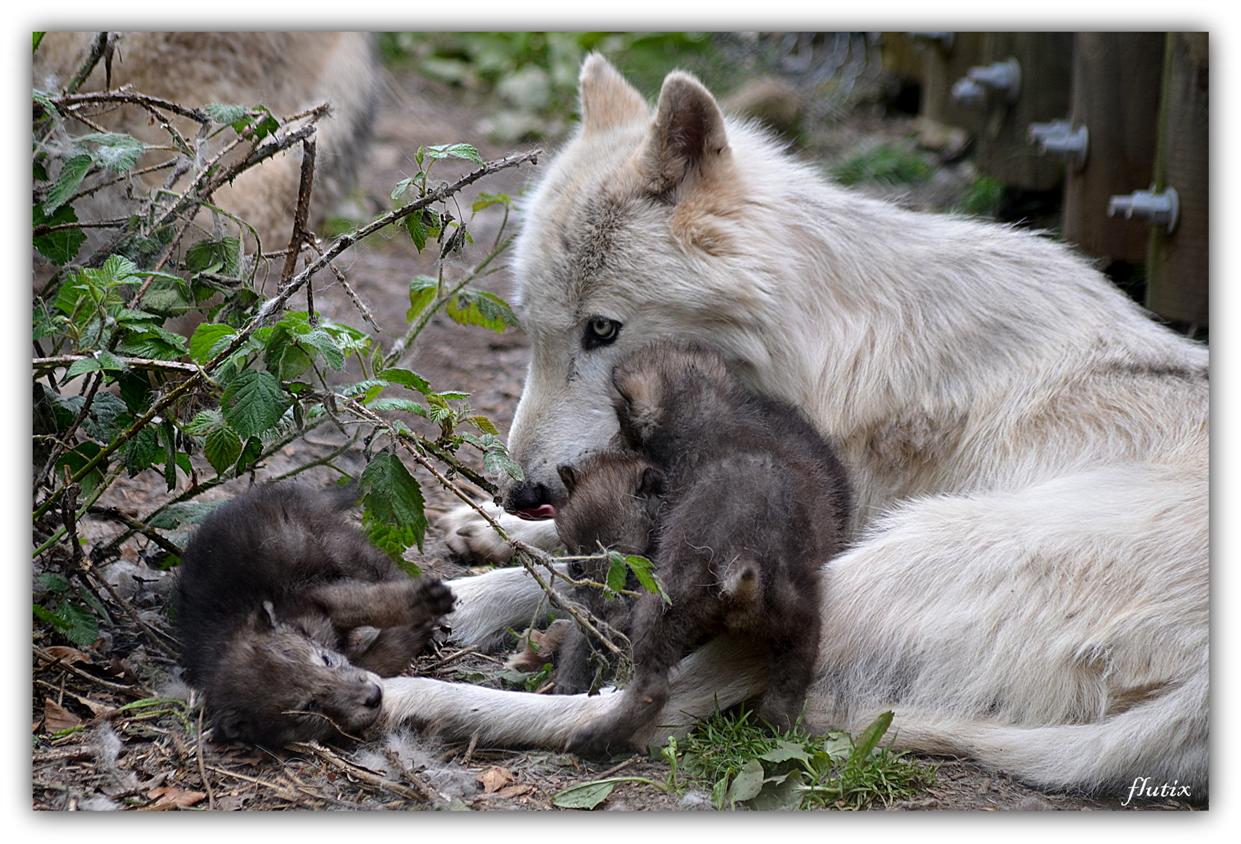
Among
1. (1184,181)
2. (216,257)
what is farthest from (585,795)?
Result: (1184,181)

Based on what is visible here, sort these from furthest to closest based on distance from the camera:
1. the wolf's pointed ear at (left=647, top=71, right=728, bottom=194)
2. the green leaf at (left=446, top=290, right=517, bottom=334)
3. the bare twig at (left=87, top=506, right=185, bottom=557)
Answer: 1. the green leaf at (left=446, top=290, right=517, bottom=334)
2. the wolf's pointed ear at (left=647, top=71, right=728, bottom=194)
3. the bare twig at (left=87, top=506, right=185, bottom=557)

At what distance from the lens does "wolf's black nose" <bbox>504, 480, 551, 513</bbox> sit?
379 cm

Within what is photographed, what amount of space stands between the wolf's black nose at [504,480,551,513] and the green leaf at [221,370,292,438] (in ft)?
3.14

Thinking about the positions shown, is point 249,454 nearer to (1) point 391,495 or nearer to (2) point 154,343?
(2) point 154,343

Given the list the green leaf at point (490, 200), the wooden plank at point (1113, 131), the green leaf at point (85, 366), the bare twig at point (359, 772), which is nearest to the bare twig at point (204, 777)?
the bare twig at point (359, 772)

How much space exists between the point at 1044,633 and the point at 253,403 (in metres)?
2.08

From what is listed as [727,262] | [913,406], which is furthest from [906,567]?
[727,262]

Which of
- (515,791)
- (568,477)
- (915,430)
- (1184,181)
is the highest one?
(1184,181)

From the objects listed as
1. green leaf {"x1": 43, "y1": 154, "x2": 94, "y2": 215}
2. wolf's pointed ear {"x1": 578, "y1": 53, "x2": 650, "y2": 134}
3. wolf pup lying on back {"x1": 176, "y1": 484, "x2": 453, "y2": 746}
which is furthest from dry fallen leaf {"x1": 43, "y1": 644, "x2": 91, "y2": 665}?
wolf's pointed ear {"x1": 578, "y1": 53, "x2": 650, "y2": 134}

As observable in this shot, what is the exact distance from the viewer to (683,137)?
149 inches

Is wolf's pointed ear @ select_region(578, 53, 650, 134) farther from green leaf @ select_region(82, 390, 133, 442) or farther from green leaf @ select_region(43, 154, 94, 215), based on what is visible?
green leaf @ select_region(82, 390, 133, 442)

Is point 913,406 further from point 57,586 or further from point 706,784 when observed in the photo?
point 57,586

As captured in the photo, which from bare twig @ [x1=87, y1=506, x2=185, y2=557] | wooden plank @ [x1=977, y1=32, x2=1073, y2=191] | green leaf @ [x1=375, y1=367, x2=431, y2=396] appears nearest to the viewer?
green leaf @ [x1=375, y1=367, x2=431, y2=396]
